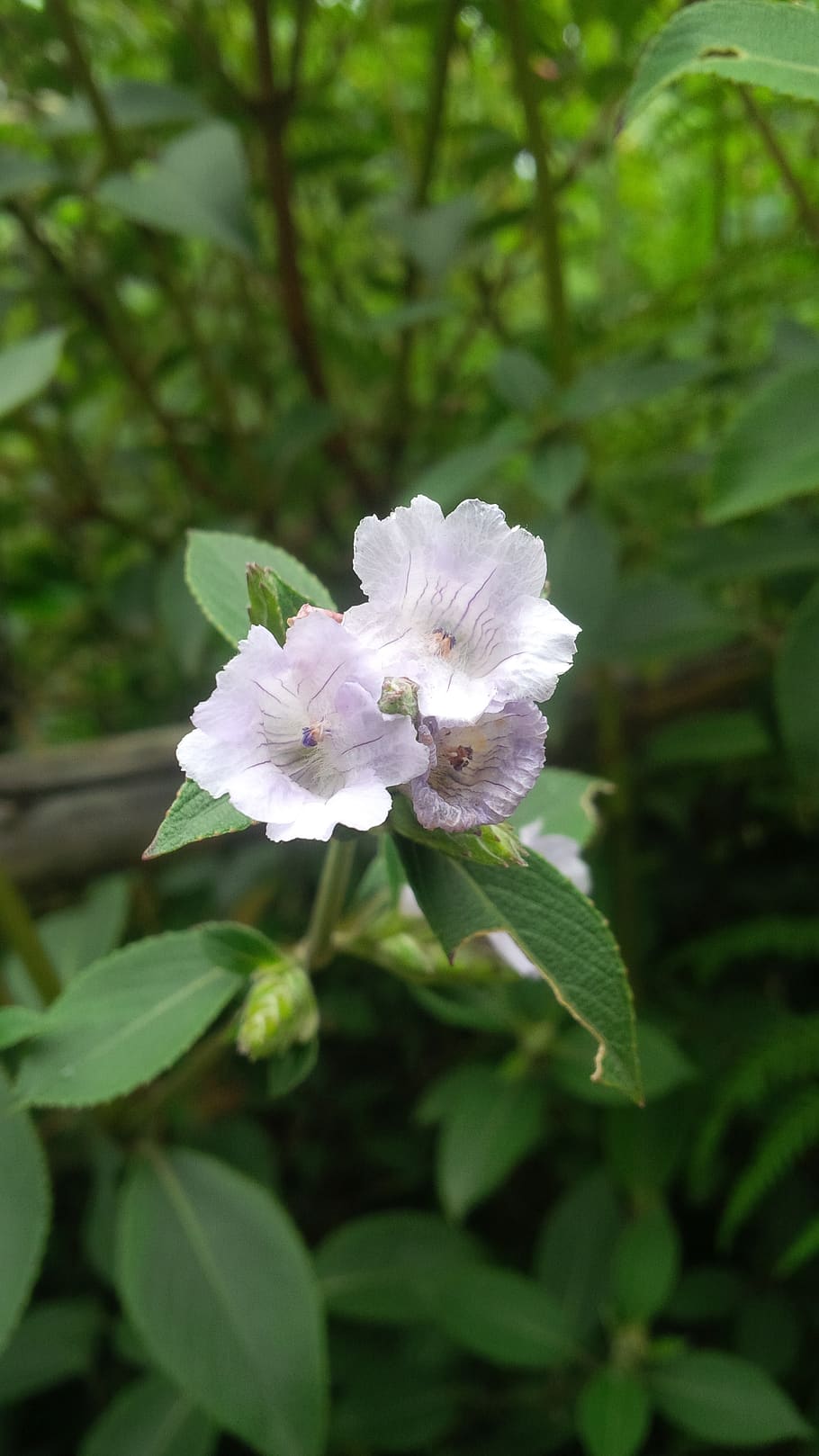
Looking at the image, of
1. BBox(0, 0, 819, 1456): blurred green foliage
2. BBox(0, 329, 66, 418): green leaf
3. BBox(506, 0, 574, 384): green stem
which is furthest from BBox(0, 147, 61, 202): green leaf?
BBox(506, 0, 574, 384): green stem

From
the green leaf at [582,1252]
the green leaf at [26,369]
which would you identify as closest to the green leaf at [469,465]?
the green leaf at [26,369]

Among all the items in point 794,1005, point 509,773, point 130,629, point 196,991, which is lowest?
point 794,1005

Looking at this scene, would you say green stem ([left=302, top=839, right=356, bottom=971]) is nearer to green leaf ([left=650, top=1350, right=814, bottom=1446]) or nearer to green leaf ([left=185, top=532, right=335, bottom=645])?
green leaf ([left=185, top=532, right=335, bottom=645])

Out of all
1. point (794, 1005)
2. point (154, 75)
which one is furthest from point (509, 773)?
point (154, 75)

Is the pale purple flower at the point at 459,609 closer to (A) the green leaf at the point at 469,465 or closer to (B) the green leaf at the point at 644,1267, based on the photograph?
(A) the green leaf at the point at 469,465

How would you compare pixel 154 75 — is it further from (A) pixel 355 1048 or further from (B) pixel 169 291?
(A) pixel 355 1048

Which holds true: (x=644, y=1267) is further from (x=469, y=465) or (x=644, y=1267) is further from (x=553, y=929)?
(x=469, y=465)
